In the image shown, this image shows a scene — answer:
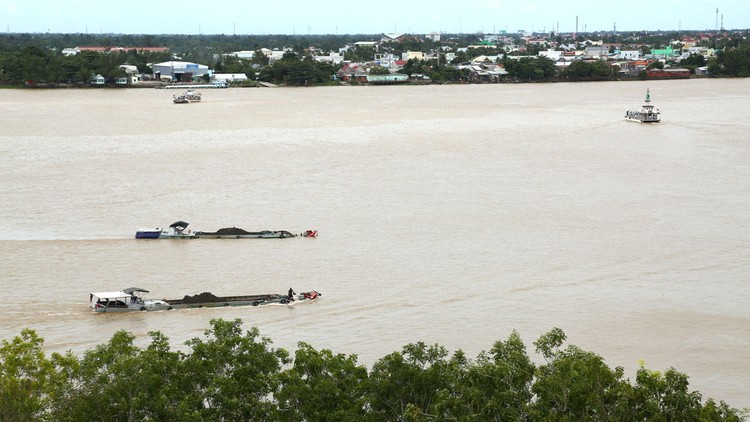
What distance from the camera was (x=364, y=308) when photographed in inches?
203

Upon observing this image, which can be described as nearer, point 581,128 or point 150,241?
point 150,241

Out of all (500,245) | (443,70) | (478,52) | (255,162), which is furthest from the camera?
(478,52)

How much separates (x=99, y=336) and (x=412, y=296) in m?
1.60

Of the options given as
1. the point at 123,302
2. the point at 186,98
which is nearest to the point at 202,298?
the point at 123,302

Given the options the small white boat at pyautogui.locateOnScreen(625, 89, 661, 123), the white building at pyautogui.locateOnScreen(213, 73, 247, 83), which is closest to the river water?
the small white boat at pyautogui.locateOnScreen(625, 89, 661, 123)

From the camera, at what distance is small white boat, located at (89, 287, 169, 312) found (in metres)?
5.15

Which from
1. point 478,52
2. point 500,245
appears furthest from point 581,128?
point 478,52

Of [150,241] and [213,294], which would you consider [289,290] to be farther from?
[150,241]

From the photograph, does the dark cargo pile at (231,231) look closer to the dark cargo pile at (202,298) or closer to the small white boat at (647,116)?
the dark cargo pile at (202,298)

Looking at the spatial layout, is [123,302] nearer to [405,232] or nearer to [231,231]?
[231,231]

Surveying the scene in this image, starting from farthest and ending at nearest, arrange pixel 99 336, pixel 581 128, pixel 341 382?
1. pixel 581 128
2. pixel 99 336
3. pixel 341 382

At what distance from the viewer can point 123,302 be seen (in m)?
5.18

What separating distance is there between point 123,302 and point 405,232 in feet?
7.21

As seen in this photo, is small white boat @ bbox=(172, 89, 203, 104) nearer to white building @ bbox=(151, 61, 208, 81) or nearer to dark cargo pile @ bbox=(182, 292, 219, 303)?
white building @ bbox=(151, 61, 208, 81)
